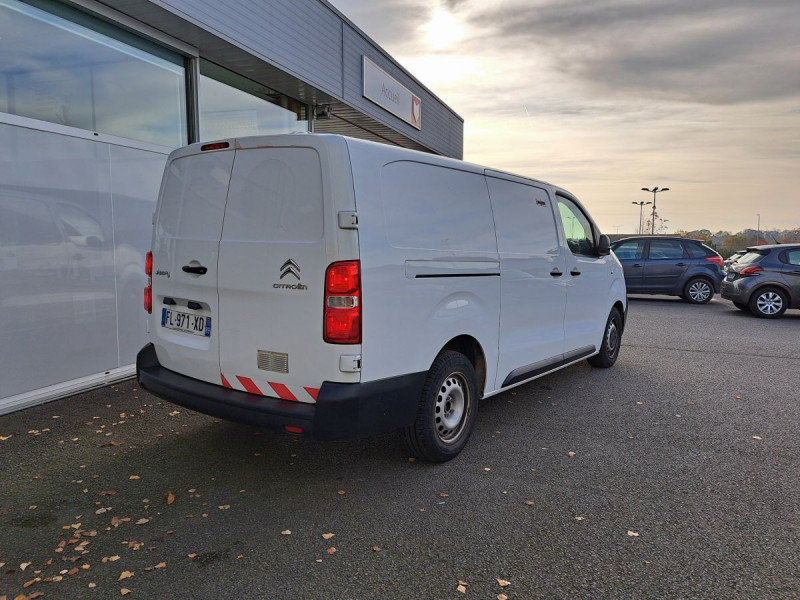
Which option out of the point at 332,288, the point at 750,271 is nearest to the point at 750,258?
the point at 750,271

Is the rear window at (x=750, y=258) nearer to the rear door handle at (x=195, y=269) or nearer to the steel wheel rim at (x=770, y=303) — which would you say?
the steel wheel rim at (x=770, y=303)

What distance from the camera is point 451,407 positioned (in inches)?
158

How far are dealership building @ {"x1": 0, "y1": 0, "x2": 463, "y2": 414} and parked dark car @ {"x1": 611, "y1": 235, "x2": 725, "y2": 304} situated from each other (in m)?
10.1

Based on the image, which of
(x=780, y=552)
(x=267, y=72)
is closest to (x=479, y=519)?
(x=780, y=552)

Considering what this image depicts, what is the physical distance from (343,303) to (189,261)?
1264 millimetres

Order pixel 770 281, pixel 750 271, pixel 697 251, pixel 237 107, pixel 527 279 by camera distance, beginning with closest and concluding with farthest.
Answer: pixel 527 279 → pixel 237 107 → pixel 770 281 → pixel 750 271 → pixel 697 251

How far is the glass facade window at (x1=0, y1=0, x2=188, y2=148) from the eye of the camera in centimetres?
510

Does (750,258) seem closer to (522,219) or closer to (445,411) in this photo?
(522,219)

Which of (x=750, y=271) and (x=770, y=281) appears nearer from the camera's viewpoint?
(x=770, y=281)

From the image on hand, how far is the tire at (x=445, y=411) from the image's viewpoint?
3.67m

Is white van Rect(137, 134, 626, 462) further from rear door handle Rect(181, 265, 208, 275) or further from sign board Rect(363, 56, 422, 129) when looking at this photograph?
→ sign board Rect(363, 56, 422, 129)

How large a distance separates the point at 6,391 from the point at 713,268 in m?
14.7

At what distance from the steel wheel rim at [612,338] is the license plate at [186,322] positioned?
15.7ft

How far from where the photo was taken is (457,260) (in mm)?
3859
